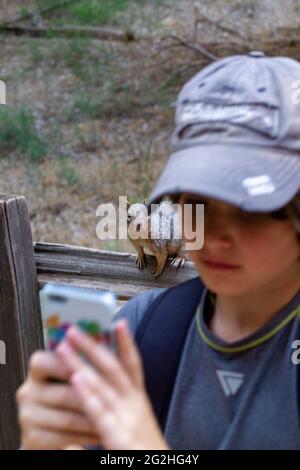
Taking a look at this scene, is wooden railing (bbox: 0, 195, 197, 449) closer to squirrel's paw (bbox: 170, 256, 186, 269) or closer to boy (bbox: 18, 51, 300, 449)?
squirrel's paw (bbox: 170, 256, 186, 269)

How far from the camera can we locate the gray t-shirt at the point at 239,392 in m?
1.19

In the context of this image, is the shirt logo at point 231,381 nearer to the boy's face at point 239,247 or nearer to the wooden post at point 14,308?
the boy's face at point 239,247

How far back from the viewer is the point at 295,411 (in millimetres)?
1185

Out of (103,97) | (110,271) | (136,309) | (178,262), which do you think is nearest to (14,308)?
(110,271)

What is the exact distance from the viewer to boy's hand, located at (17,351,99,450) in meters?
1.00

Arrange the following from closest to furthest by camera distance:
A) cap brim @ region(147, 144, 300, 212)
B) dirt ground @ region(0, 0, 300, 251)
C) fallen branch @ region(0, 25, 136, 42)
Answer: cap brim @ region(147, 144, 300, 212), dirt ground @ region(0, 0, 300, 251), fallen branch @ region(0, 25, 136, 42)

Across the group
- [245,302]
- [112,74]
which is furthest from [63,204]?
[245,302]

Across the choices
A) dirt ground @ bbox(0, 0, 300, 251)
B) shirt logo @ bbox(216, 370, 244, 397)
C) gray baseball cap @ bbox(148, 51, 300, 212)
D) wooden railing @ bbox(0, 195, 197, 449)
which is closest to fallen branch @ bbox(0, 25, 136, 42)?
dirt ground @ bbox(0, 0, 300, 251)

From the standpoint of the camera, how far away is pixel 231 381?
49.0 inches

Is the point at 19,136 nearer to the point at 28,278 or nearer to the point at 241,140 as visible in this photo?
the point at 28,278

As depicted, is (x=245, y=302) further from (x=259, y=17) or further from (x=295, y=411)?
(x=259, y=17)

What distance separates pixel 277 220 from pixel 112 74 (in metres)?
6.55

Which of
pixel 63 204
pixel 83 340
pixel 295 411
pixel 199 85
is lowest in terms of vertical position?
pixel 63 204

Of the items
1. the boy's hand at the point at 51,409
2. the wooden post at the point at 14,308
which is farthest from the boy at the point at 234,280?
the wooden post at the point at 14,308
